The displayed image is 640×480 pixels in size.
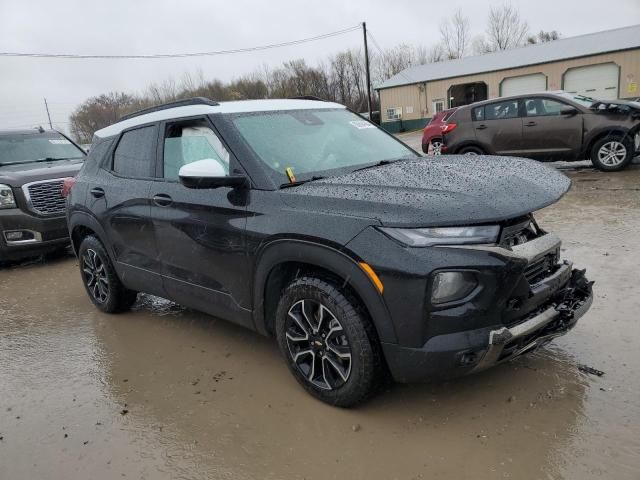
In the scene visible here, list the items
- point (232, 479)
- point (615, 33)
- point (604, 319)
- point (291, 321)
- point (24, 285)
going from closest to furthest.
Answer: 1. point (232, 479)
2. point (291, 321)
3. point (604, 319)
4. point (24, 285)
5. point (615, 33)

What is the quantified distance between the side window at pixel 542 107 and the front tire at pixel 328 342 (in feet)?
28.5

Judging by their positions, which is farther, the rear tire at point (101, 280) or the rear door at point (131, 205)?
the rear tire at point (101, 280)

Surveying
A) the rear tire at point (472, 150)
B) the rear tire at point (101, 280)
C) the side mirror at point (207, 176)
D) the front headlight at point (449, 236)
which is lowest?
the rear tire at point (101, 280)

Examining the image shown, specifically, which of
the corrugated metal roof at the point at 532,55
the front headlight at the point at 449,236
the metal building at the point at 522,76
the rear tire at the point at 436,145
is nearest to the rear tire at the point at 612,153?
the rear tire at the point at 436,145

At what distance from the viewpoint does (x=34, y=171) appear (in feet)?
23.5

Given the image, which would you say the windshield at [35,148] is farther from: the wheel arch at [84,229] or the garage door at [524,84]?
the garage door at [524,84]

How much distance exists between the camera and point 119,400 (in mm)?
3350

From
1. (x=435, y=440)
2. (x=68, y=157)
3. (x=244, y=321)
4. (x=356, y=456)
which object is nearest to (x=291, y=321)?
(x=244, y=321)

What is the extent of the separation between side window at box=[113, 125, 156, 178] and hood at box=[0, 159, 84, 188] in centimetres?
329

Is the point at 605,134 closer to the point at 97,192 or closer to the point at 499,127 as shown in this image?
the point at 499,127

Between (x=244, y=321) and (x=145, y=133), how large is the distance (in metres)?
1.84

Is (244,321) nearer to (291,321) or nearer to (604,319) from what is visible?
(291,321)

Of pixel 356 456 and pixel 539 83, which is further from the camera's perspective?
pixel 539 83

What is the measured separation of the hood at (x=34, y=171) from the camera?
22.6 ft
